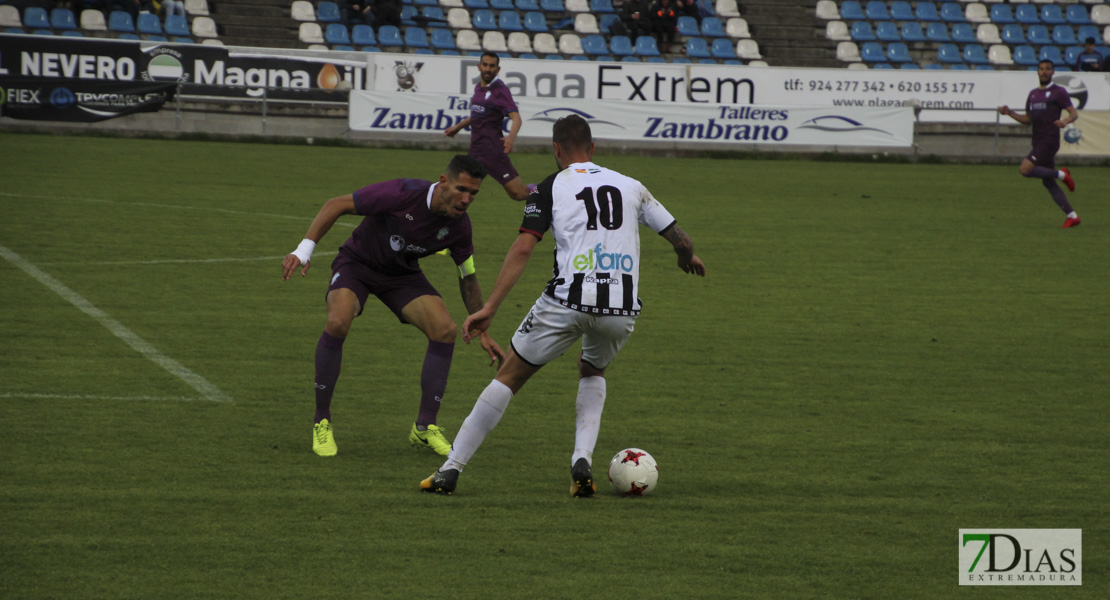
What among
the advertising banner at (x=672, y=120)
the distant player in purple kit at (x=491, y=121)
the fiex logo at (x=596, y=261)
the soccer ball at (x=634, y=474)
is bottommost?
the soccer ball at (x=634, y=474)

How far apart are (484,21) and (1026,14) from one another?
1560 centimetres

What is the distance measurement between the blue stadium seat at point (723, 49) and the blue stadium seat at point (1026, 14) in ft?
29.8

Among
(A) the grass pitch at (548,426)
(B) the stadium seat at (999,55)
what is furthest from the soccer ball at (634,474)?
(B) the stadium seat at (999,55)

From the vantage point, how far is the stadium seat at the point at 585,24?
32.4 metres

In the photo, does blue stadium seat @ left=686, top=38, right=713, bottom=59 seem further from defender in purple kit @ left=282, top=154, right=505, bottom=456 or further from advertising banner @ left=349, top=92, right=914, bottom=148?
defender in purple kit @ left=282, top=154, right=505, bottom=456

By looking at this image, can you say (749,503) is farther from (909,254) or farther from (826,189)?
(826,189)

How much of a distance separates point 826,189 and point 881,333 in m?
11.5

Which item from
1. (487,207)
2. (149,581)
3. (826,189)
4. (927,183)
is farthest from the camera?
(927,183)

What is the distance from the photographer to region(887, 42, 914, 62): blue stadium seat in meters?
33.2

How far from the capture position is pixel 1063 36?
34688 millimetres

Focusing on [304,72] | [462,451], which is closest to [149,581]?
[462,451]

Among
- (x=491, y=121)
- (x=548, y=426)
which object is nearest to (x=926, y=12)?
(x=491, y=121)

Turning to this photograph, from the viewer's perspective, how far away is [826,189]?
2106 centimetres

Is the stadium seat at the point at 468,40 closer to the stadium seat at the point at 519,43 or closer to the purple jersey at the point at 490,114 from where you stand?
the stadium seat at the point at 519,43
